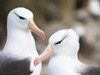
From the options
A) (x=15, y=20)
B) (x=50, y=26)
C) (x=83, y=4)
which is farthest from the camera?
(x=83, y=4)

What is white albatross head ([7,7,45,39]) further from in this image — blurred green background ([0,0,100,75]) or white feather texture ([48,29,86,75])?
blurred green background ([0,0,100,75])

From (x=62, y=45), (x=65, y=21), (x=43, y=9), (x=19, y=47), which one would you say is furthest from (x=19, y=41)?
(x=65, y=21)

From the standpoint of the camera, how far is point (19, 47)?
217 cm

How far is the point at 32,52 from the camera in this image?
7.09 ft

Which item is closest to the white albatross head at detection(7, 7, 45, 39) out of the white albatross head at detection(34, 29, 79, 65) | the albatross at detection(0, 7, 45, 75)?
the albatross at detection(0, 7, 45, 75)

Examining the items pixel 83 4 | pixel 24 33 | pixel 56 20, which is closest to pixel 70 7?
pixel 56 20

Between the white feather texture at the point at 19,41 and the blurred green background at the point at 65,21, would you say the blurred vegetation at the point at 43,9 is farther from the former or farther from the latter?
the white feather texture at the point at 19,41

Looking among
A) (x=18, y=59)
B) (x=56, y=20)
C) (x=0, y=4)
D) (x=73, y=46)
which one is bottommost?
(x=56, y=20)

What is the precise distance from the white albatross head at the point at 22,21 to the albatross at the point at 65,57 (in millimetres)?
129

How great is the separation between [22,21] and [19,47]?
0.52 ft

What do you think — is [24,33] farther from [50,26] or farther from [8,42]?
[50,26]

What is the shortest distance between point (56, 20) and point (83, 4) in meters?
1.43

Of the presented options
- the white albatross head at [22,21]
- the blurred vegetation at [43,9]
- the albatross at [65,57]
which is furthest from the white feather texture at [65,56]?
the blurred vegetation at [43,9]

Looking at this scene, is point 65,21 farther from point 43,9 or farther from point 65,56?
point 65,56
